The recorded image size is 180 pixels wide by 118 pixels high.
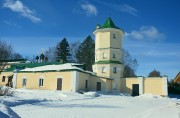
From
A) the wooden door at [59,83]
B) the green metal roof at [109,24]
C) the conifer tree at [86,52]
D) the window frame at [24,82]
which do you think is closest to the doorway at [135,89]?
the green metal roof at [109,24]

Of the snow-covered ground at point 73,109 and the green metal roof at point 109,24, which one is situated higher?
the green metal roof at point 109,24

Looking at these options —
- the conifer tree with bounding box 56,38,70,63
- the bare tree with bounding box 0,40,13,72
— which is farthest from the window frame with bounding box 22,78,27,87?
the conifer tree with bounding box 56,38,70,63

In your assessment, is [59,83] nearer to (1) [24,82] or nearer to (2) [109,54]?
(1) [24,82]

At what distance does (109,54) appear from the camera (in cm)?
4128

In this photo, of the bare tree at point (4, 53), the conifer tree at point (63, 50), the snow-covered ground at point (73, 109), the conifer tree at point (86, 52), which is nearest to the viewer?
the snow-covered ground at point (73, 109)

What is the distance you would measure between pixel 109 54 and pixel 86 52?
24.3 meters

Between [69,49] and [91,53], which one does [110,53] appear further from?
[69,49]

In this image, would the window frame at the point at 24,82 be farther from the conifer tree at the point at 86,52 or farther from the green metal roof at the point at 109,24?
the conifer tree at the point at 86,52

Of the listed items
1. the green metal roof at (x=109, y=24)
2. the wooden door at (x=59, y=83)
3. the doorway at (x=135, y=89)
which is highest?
the green metal roof at (x=109, y=24)

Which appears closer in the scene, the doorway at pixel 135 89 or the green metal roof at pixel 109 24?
the doorway at pixel 135 89

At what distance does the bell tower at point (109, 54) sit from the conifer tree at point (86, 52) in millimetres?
19685

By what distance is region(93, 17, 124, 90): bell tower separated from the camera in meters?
41.2

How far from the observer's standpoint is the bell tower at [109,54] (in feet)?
135

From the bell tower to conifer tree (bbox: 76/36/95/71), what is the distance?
775 inches
